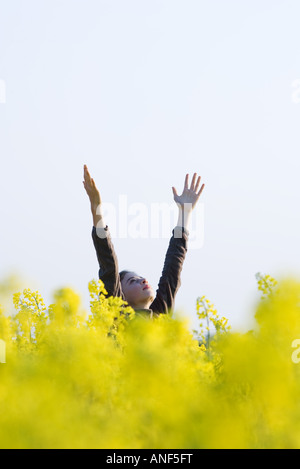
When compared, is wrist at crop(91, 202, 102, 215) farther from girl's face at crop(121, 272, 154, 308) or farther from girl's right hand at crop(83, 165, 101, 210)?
girl's face at crop(121, 272, 154, 308)

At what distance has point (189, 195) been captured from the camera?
671cm

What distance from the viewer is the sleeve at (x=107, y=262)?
5.96 metres

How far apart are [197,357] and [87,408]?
879 mm

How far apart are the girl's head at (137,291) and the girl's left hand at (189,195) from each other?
0.75 m

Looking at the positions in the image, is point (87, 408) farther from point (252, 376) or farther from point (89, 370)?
point (252, 376)

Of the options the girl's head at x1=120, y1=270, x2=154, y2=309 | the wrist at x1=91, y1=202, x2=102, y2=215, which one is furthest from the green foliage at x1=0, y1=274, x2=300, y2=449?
the girl's head at x1=120, y1=270, x2=154, y2=309

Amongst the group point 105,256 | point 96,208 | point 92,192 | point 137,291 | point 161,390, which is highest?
point 92,192

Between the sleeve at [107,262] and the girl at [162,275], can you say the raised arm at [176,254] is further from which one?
the sleeve at [107,262]

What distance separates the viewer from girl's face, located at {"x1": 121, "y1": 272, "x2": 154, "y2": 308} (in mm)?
6391

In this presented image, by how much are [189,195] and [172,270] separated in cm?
70

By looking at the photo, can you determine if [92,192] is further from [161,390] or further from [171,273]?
[161,390]

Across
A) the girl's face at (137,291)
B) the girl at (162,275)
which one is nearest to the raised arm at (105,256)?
the girl at (162,275)

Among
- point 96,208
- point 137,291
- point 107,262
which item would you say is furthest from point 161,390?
point 137,291
